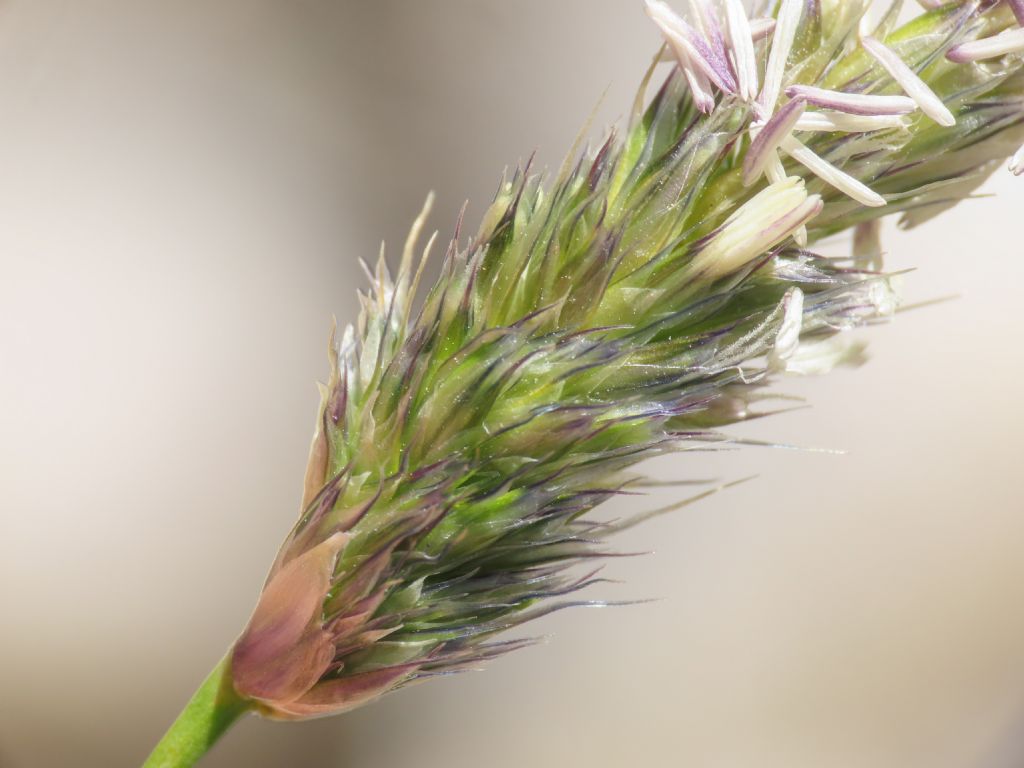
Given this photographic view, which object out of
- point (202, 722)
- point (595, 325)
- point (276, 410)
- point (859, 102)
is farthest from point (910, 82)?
point (276, 410)

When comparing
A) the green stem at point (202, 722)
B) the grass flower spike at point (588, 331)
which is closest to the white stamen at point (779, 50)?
the grass flower spike at point (588, 331)

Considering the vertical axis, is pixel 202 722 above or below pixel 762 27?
below

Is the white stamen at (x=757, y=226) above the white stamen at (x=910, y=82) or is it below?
below

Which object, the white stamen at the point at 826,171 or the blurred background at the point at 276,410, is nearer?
the white stamen at the point at 826,171

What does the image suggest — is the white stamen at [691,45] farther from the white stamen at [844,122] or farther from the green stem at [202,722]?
the green stem at [202,722]

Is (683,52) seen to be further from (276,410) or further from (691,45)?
(276,410)
